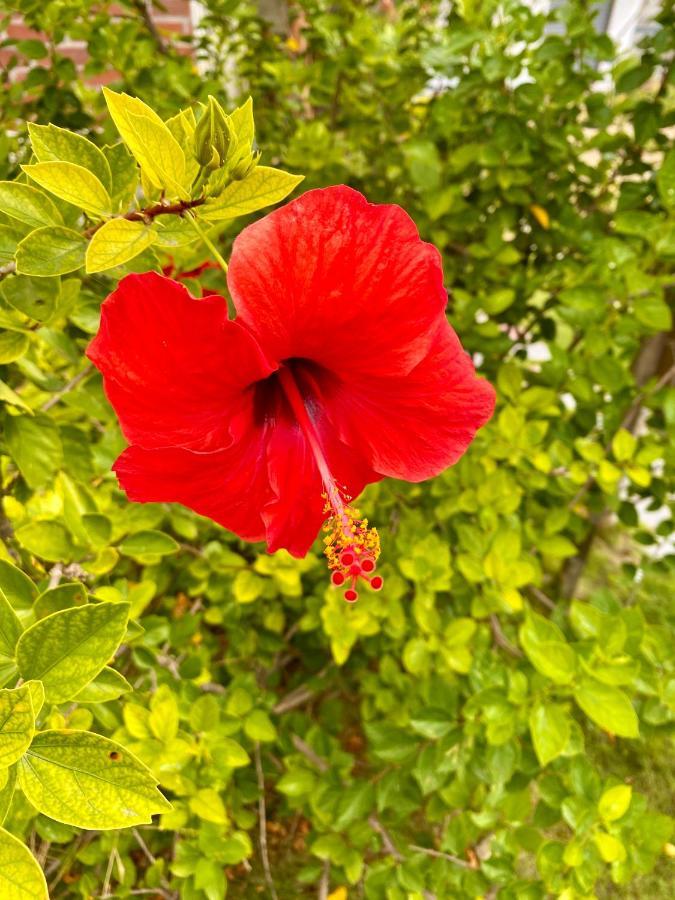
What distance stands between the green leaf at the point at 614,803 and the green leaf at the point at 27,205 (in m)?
1.16

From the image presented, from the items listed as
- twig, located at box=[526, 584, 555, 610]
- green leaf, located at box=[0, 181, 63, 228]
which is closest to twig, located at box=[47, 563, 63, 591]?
green leaf, located at box=[0, 181, 63, 228]

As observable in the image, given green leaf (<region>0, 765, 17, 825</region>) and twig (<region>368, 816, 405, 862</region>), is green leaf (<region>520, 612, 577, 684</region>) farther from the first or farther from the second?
green leaf (<region>0, 765, 17, 825</region>)

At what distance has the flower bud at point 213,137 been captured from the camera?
1.76ft

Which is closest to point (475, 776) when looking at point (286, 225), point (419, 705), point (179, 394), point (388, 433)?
point (419, 705)

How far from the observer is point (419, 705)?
147 cm

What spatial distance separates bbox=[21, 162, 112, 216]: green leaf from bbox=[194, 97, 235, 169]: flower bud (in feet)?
0.35

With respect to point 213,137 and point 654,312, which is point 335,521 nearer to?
point 213,137

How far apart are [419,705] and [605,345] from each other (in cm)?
89

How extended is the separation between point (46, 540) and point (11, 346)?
310 millimetres

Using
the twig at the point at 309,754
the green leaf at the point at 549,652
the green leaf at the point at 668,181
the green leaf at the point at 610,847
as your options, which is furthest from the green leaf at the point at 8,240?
the twig at the point at 309,754

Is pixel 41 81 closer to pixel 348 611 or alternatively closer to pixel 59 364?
pixel 59 364

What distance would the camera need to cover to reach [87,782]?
56cm

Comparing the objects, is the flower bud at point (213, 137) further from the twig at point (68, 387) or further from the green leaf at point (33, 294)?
the twig at point (68, 387)

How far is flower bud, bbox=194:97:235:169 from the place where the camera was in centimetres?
54
